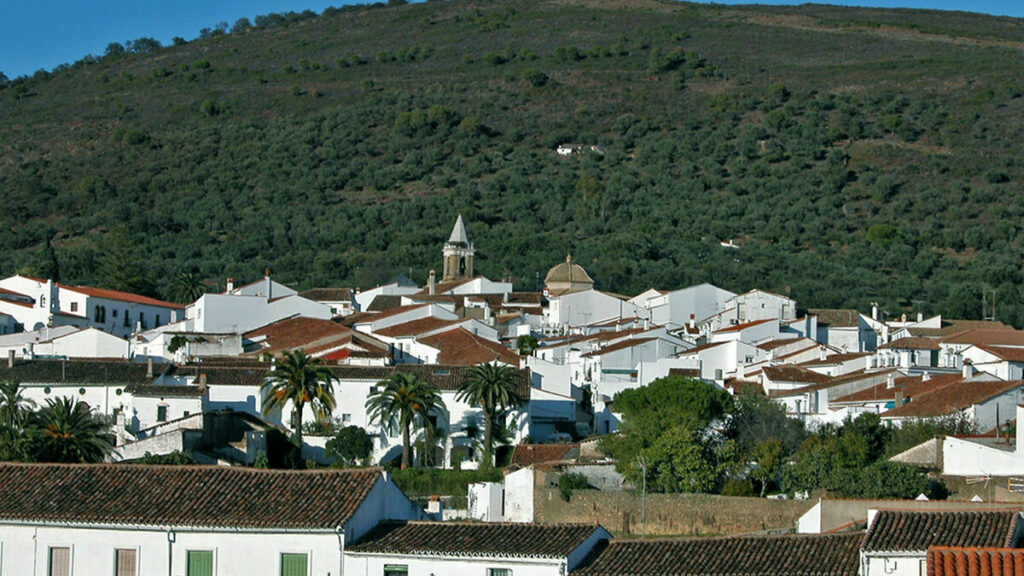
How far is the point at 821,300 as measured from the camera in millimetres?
102375

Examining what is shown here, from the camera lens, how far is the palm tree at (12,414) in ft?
147

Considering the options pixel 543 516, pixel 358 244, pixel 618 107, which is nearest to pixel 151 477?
pixel 543 516

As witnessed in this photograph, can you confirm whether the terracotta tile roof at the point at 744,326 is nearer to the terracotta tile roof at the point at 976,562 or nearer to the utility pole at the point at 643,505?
the utility pole at the point at 643,505

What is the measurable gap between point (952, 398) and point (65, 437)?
2454 centimetres

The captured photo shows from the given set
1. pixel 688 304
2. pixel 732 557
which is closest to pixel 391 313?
pixel 688 304

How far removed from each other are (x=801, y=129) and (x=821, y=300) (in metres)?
68.5

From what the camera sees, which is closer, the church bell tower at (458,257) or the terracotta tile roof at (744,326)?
the terracotta tile roof at (744,326)

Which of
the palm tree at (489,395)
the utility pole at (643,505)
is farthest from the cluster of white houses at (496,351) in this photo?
the utility pole at (643,505)

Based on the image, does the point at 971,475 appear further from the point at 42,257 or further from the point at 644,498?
the point at 42,257

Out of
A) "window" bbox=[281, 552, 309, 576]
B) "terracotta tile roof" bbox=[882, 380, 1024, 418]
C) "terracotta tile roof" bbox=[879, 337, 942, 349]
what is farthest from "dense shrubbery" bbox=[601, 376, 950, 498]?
"window" bbox=[281, 552, 309, 576]

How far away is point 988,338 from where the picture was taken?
241 feet

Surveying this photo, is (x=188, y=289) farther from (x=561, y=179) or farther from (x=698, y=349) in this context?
(x=561, y=179)

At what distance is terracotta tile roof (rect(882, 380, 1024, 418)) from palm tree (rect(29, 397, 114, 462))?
2194 cm

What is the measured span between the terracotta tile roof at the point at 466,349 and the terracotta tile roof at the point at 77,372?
10.8m
